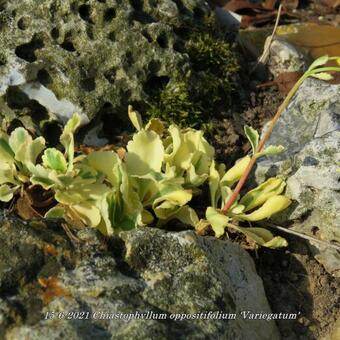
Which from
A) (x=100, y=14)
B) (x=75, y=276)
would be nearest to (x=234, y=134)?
(x=100, y=14)

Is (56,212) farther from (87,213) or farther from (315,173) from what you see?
(315,173)

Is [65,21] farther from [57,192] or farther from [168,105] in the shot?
[57,192]

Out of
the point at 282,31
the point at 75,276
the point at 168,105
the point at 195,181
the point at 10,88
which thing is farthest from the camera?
the point at 282,31

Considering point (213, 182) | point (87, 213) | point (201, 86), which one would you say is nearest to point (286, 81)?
point (201, 86)

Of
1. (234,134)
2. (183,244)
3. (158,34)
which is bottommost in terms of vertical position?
(234,134)

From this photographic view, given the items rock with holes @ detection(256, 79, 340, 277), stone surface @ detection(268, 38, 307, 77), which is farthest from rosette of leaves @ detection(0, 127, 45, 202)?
stone surface @ detection(268, 38, 307, 77)
